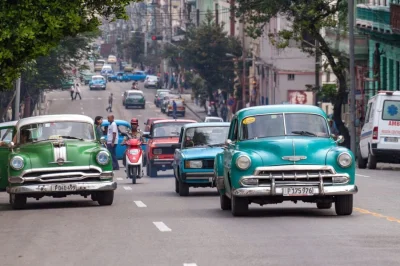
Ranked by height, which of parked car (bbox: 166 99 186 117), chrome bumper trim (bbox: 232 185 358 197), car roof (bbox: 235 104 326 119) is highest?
car roof (bbox: 235 104 326 119)

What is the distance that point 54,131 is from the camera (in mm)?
22281

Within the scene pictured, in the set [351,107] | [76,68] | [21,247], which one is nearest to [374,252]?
[21,247]

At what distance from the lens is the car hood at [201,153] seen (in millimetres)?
24234

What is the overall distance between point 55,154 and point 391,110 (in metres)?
16.4

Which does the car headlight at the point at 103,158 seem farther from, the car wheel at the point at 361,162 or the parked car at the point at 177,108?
the parked car at the point at 177,108

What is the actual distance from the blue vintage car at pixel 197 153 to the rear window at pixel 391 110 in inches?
433

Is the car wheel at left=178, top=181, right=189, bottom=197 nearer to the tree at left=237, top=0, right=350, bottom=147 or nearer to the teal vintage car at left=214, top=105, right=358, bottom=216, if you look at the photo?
the teal vintage car at left=214, top=105, right=358, bottom=216

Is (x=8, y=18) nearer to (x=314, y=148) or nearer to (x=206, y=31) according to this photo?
(x=314, y=148)

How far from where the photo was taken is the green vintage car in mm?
21000

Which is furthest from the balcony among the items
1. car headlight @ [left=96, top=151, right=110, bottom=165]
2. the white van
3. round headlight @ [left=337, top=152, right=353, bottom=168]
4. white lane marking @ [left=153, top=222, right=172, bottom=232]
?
white lane marking @ [left=153, top=222, right=172, bottom=232]

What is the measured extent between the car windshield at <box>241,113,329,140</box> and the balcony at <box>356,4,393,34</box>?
36603 millimetres

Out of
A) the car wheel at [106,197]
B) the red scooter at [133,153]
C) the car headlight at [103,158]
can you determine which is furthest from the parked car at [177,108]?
the car headlight at [103,158]

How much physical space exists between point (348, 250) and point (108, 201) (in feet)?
31.0

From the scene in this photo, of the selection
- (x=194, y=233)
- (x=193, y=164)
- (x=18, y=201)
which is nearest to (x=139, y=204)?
(x=18, y=201)
